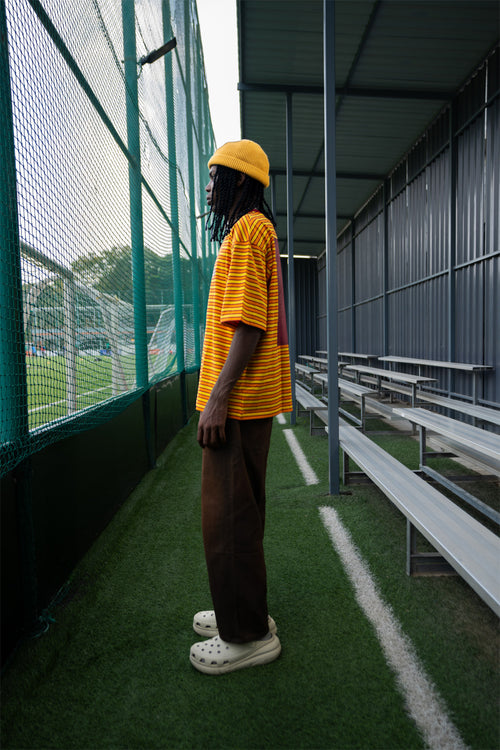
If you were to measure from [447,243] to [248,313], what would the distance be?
680 cm

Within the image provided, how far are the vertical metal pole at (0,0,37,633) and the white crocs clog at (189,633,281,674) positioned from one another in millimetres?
741

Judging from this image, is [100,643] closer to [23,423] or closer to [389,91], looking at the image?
[23,423]

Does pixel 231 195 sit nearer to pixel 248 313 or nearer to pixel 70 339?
pixel 248 313

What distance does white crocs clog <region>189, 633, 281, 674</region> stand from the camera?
5.52 feet

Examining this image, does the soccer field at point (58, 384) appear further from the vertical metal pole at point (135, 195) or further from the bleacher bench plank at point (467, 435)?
the bleacher bench plank at point (467, 435)

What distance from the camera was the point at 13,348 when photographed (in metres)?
1.87

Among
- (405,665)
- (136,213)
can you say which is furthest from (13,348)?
(136,213)

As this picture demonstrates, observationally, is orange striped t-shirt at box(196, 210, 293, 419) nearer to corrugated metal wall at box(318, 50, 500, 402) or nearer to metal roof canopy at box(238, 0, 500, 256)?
metal roof canopy at box(238, 0, 500, 256)

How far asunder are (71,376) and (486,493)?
10.5ft

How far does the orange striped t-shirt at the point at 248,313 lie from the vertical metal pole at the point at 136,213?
9.01 ft

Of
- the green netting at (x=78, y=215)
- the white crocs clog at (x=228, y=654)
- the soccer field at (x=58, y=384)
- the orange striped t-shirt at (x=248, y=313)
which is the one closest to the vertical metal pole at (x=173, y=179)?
the green netting at (x=78, y=215)

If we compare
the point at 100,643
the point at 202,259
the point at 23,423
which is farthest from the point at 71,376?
the point at 202,259

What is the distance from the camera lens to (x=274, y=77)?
649cm

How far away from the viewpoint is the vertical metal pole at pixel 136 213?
13.3 feet
